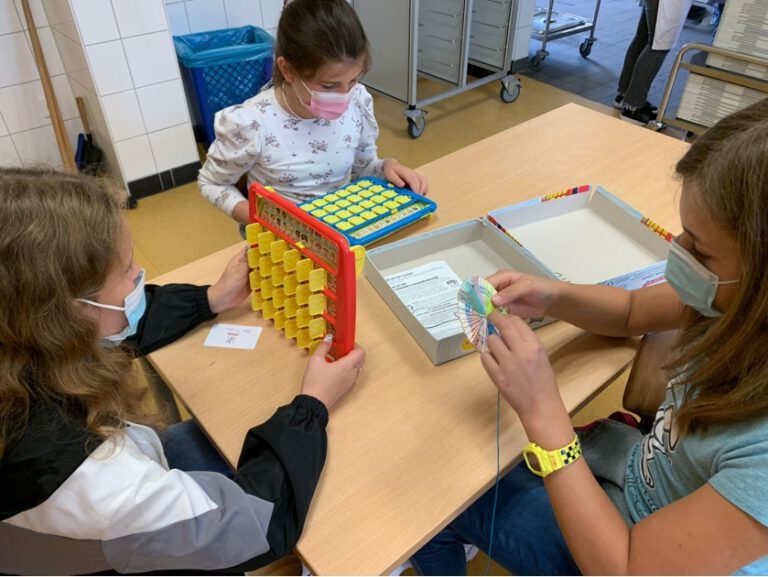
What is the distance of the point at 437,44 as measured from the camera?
3.68m

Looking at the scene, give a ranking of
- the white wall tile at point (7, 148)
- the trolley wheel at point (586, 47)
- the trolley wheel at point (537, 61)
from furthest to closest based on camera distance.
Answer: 1. the trolley wheel at point (586, 47)
2. the trolley wheel at point (537, 61)
3. the white wall tile at point (7, 148)

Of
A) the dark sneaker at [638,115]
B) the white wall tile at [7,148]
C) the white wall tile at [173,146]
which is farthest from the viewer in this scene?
the dark sneaker at [638,115]

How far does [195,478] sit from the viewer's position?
750 millimetres

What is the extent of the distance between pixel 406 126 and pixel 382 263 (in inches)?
97.4

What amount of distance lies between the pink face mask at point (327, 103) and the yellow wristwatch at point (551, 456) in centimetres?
98

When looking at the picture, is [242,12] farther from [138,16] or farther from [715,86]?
[715,86]

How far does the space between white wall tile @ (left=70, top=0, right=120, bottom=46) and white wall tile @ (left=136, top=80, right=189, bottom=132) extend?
0.84 feet

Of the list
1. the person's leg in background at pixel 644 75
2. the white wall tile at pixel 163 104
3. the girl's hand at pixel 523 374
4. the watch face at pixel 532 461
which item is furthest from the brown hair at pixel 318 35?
the person's leg in background at pixel 644 75

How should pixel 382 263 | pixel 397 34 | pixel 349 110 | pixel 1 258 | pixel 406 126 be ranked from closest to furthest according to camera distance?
1. pixel 1 258
2. pixel 382 263
3. pixel 349 110
4. pixel 397 34
5. pixel 406 126

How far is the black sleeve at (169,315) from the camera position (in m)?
1.02

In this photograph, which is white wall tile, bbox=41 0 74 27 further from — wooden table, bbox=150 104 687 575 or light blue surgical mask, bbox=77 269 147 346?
light blue surgical mask, bbox=77 269 147 346

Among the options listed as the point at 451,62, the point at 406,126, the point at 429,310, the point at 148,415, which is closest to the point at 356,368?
the point at 429,310

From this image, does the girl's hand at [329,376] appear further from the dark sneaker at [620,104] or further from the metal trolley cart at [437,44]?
the dark sneaker at [620,104]

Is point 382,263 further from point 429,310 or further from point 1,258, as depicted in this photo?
point 1,258
